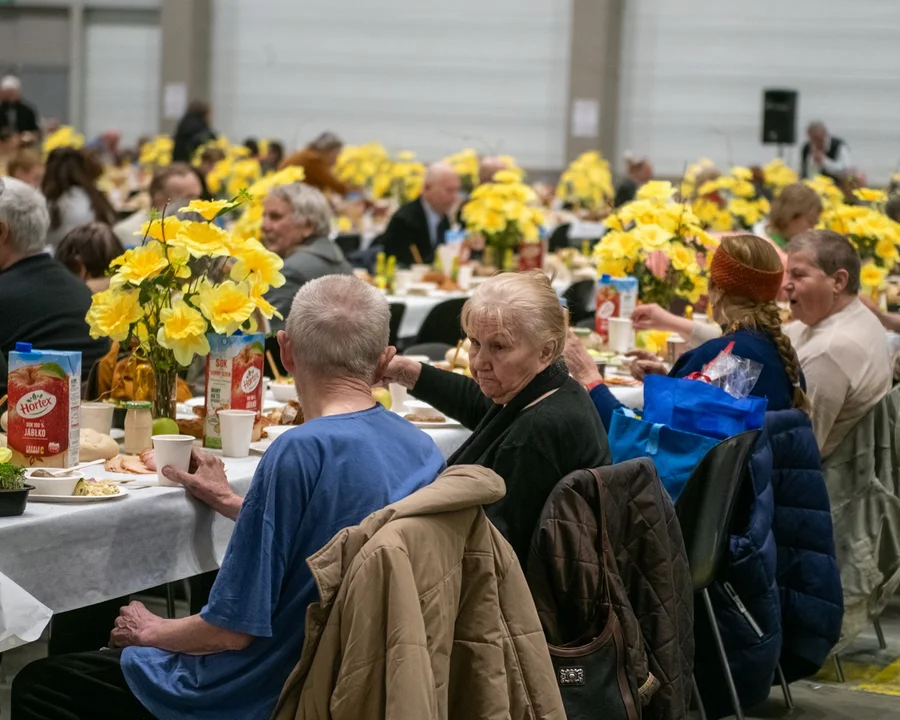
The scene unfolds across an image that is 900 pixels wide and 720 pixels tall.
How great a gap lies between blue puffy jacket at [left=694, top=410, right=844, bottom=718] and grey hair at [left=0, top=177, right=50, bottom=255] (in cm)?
184

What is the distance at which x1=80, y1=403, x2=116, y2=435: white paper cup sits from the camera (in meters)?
3.02

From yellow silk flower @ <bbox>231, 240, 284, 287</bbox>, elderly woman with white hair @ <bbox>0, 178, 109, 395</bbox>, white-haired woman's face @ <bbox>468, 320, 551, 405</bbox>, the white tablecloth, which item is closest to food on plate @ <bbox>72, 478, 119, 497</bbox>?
yellow silk flower @ <bbox>231, 240, 284, 287</bbox>

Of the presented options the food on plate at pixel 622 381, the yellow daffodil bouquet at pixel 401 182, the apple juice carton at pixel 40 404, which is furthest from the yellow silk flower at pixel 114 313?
the yellow daffodil bouquet at pixel 401 182

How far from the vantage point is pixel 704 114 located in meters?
16.0

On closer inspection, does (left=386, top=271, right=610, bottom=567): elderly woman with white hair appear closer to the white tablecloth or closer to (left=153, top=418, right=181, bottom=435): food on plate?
(left=153, top=418, right=181, bottom=435): food on plate

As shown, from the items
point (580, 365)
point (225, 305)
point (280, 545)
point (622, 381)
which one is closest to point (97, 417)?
point (225, 305)

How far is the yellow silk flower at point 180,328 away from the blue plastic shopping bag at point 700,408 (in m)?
0.98

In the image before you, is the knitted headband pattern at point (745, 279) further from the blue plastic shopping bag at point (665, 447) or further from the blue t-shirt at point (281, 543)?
the blue t-shirt at point (281, 543)

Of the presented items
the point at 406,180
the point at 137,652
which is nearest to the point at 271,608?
the point at 137,652

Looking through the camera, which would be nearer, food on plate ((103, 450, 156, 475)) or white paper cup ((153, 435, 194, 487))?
white paper cup ((153, 435, 194, 487))

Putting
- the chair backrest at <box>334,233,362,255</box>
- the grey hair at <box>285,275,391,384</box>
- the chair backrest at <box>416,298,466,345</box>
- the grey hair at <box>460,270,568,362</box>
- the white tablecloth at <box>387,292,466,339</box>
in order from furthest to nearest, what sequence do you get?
1. the chair backrest at <box>334,233,362,255</box>
2. the white tablecloth at <box>387,292,466,339</box>
3. the chair backrest at <box>416,298,466,345</box>
4. the grey hair at <box>460,270,568,362</box>
5. the grey hair at <box>285,275,391,384</box>

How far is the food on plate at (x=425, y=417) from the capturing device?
360 cm

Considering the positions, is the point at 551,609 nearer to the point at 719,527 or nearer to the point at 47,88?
the point at 719,527

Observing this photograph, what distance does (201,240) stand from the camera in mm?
2947
